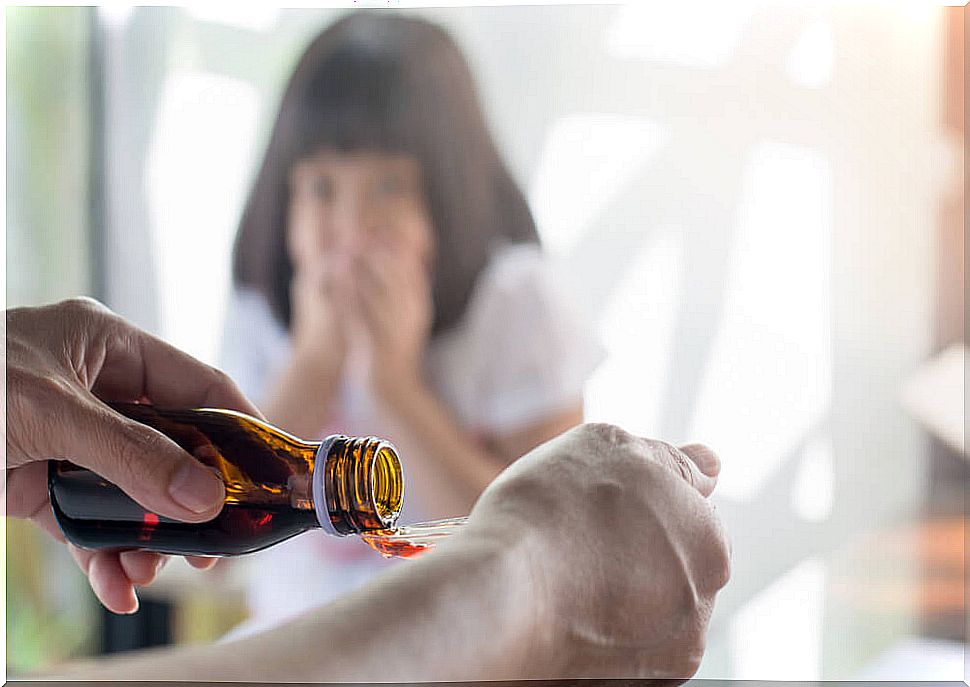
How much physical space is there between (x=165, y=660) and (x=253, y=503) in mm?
134

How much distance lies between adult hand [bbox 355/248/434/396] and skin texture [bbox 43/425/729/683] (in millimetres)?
778

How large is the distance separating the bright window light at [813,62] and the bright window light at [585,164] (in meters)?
0.18

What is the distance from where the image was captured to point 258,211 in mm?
1312

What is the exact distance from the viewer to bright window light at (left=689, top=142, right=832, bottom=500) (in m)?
1.17

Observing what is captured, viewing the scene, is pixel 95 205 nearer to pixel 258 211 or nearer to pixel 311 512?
pixel 258 211

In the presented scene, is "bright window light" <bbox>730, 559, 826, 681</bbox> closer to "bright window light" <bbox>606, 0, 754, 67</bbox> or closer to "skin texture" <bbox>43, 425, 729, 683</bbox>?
"bright window light" <bbox>606, 0, 754, 67</bbox>

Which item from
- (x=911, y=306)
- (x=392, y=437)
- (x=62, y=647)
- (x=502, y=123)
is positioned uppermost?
(x=502, y=123)

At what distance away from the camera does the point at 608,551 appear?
1.30ft

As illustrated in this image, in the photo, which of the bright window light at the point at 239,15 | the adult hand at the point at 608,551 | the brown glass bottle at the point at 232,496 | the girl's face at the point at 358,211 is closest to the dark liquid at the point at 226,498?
the brown glass bottle at the point at 232,496

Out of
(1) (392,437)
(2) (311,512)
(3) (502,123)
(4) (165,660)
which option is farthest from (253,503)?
(3) (502,123)

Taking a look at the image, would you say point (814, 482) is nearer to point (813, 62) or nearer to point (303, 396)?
point (813, 62)

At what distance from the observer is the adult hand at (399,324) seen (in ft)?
3.99

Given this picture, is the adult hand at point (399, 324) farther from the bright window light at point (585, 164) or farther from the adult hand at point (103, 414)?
the adult hand at point (103, 414)

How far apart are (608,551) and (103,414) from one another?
0.79 ft
